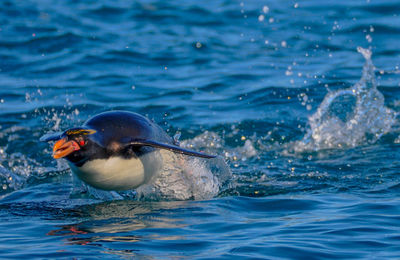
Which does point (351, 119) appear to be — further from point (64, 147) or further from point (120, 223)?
point (64, 147)

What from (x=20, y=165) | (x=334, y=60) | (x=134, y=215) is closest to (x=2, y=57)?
(x=20, y=165)

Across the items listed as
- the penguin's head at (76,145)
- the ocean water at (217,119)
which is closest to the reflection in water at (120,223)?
the ocean water at (217,119)

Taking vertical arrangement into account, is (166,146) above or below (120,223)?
above

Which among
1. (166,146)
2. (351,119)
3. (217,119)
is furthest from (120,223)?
(351,119)

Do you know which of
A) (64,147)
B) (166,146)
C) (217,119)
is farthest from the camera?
(217,119)

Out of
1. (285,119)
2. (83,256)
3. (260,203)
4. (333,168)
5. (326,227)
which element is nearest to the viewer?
(83,256)

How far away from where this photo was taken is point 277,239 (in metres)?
5.37

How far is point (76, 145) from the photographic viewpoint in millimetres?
5520

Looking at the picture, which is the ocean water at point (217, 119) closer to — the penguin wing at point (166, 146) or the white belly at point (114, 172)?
the white belly at point (114, 172)

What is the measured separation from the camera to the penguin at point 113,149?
18.4 feet

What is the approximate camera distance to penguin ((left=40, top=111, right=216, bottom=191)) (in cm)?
559

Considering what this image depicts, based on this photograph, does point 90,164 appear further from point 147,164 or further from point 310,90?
point 310,90

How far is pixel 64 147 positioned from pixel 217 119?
16.9 feet

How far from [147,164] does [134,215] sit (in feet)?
1.56
